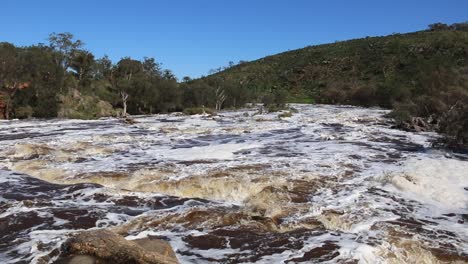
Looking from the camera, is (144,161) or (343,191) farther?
(144,161)

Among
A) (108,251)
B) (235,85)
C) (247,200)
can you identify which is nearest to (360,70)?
(235,85)

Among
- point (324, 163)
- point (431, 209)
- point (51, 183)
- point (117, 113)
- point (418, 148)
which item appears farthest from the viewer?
point (117, 113)

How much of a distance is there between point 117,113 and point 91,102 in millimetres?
3821

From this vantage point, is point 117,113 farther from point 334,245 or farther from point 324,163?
point 334,245

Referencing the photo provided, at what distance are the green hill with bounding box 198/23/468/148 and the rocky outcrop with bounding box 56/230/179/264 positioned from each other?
34.9 m

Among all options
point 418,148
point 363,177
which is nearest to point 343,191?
point 363,177

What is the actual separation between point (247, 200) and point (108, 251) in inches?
260

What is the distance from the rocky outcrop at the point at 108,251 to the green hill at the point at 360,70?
34.9m

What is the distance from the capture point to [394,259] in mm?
8961

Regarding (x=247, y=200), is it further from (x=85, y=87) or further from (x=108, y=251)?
(x=85, y=87)

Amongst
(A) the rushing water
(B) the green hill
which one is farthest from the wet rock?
(B) the green hill

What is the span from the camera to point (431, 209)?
1277cm

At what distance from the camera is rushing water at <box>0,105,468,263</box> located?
9391 millimetres

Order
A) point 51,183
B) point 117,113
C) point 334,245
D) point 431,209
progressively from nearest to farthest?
point 334,245 < point 431,209 < point 51,183 < point 117,113
